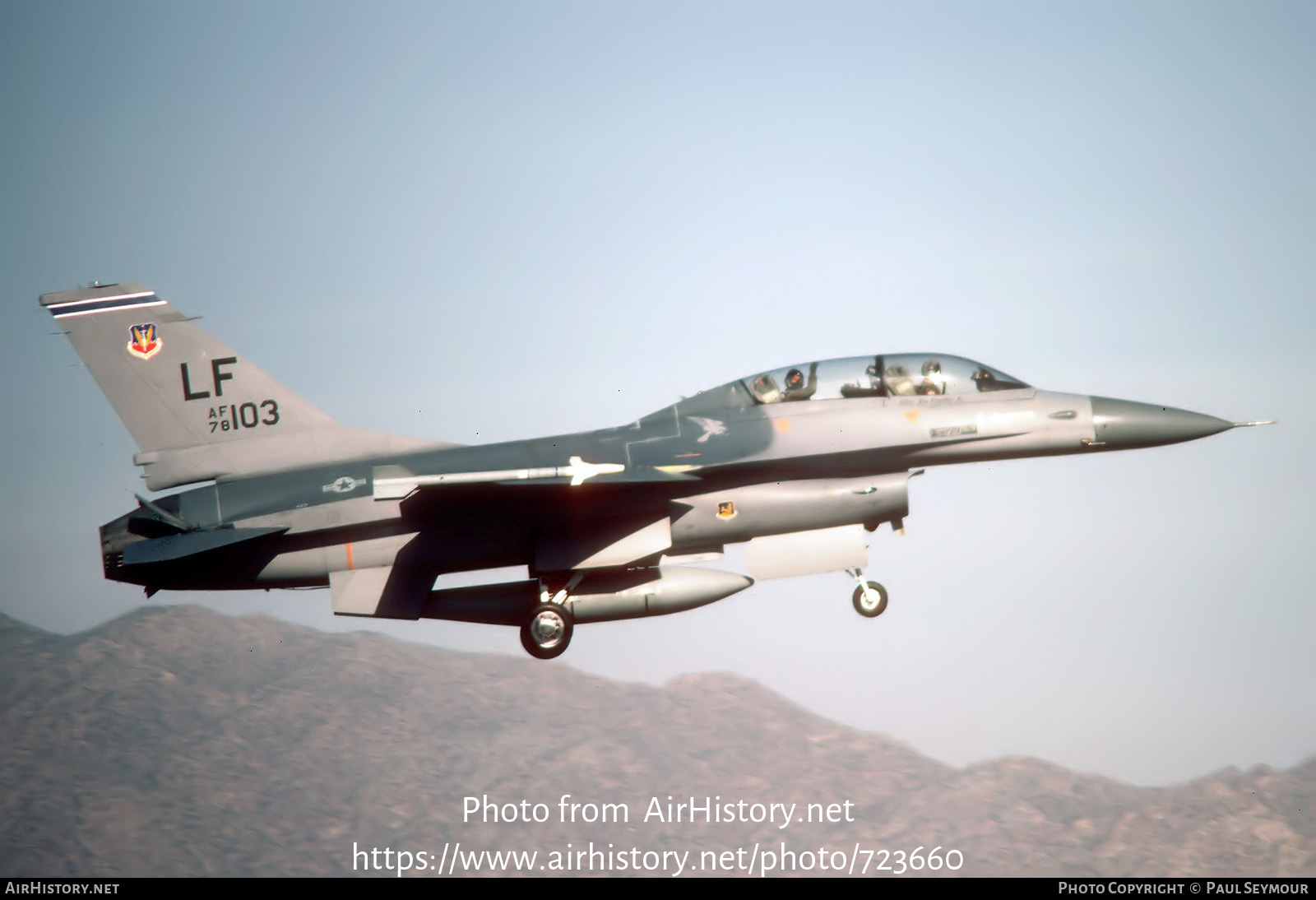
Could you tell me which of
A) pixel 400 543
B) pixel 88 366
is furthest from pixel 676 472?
pixel 88 366

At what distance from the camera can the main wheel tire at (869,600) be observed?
21.0 meters

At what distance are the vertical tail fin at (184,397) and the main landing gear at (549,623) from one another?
3255 mm

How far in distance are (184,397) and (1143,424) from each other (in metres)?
14.8

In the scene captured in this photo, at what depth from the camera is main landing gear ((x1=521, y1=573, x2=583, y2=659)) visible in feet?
69.3

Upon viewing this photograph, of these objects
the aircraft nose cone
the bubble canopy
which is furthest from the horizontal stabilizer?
the aircraft nose cone

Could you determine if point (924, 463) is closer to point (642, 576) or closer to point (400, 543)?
point (642, 576)

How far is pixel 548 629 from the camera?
69.3 ft

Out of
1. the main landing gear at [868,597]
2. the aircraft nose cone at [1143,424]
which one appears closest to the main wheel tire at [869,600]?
the main landing gear at [868,597]

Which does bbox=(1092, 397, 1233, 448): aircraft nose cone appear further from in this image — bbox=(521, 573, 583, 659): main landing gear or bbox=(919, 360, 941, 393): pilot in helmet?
bbox=(521, 573, 583, 659): main landing gear

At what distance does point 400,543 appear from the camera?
68.4 feet

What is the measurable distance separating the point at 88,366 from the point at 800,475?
11.3 meters
